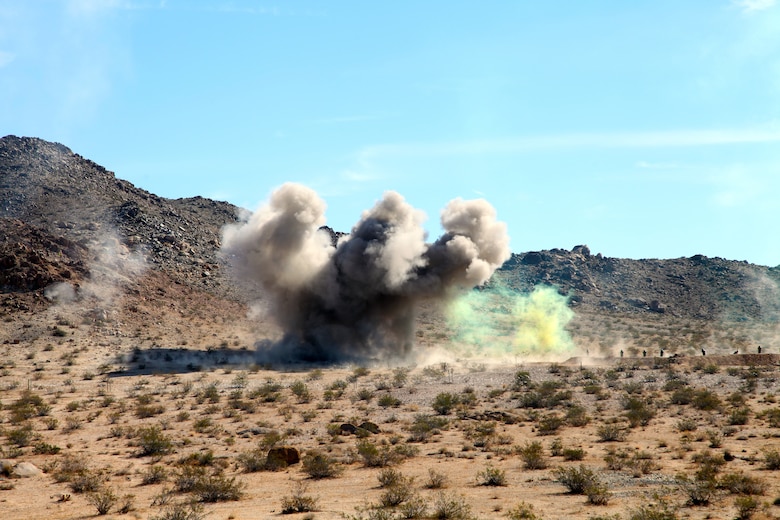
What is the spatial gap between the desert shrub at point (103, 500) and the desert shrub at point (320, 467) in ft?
17.3

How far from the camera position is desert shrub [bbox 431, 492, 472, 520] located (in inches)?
608

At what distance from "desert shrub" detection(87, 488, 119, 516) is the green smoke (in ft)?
122

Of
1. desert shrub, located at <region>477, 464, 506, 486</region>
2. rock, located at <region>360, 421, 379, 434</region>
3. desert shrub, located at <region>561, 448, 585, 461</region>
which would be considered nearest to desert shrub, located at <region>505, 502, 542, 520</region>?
desert shrub, located at <region>477, 464, 506, 486</region>

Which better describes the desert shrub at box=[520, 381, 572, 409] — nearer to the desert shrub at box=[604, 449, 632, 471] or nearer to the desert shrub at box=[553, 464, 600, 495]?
the desert shrub at box=[604, 449, 632, 471]

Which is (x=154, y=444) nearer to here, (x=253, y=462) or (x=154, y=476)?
(x=154, y=476)

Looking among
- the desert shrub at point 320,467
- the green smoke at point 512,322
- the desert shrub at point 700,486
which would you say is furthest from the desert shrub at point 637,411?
the green smoke at point 512,322

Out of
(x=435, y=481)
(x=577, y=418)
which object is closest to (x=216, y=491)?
(x=435, y=481)

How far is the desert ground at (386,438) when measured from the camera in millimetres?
17125

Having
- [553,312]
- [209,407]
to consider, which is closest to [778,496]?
[209,407]

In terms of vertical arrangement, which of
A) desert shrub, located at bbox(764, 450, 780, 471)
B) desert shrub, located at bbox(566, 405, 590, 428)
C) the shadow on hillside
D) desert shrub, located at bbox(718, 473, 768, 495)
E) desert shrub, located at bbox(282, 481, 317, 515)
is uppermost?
the shadow on hillside

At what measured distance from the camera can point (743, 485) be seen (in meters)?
17.3

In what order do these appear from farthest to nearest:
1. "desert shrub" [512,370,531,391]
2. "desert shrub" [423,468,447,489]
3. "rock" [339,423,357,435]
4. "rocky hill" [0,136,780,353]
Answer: "rocky hill" [0,136,780,353]
"desert shrub" [512,370,531,391]
"rock" [339,423,357,435]
"desert shrub" [423,468,447,489]

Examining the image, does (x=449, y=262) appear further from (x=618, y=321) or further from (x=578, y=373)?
(x=618, y=321)

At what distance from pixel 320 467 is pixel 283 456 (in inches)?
78.9
